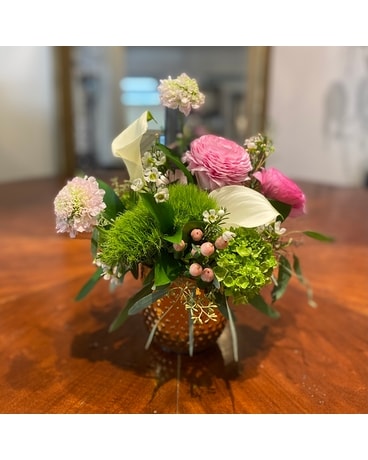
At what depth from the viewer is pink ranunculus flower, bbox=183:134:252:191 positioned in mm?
665

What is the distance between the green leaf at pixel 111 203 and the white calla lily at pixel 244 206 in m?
0.16

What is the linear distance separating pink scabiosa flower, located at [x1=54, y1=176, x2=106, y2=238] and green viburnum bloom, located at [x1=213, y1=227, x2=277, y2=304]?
0.64 ft

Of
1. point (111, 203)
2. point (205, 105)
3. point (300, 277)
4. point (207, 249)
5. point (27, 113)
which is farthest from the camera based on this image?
point (205, 105)

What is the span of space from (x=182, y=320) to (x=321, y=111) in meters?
2.77

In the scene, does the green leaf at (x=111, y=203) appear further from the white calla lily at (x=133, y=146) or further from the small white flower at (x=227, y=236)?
the small white flower at (x=227, y=236)

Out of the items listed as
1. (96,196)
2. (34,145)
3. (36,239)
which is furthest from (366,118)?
(96,196)

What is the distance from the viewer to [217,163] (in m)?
0.66

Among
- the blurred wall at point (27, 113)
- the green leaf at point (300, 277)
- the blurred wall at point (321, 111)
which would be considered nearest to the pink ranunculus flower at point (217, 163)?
the green leaf at point (300, 277)

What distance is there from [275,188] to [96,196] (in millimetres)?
287

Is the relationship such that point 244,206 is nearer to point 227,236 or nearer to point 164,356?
point 227,236

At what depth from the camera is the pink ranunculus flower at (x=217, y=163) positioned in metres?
0.67

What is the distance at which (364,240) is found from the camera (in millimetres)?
1543

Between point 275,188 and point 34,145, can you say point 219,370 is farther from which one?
point 34,145

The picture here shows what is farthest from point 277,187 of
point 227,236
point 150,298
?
point 150,298
